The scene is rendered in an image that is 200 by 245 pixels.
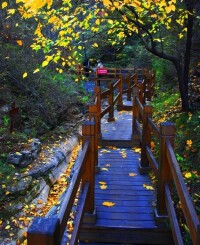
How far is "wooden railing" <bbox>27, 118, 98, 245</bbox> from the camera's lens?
1.58 meters

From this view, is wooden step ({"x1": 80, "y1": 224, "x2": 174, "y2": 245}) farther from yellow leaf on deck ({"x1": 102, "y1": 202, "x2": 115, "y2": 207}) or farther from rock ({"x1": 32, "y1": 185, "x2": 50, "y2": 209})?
rock ({"x1": 32, "y1": 185, "x2": 50, "y2": 209})

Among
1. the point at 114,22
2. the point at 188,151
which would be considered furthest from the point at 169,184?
the point at 114,22

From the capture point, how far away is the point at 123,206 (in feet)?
15.1

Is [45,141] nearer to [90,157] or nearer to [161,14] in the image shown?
[161,14]

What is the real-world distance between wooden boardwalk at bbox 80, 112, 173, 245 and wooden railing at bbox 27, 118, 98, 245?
12.3 inches

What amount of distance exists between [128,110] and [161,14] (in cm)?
543

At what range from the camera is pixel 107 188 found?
17.1ft

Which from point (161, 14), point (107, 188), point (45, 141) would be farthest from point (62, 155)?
point (161, 14)

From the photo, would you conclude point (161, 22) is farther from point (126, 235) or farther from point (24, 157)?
point (126, 235)

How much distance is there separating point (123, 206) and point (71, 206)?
88.0 inches

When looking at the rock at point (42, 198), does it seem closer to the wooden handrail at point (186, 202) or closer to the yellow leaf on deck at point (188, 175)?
the yellow leaf on deck at point (188, 175)

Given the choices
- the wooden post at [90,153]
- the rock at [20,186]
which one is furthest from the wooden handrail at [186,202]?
the rock at [20,186]

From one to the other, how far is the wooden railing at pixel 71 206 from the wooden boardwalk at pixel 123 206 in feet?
1.03

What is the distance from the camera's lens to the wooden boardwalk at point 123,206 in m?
4.04
